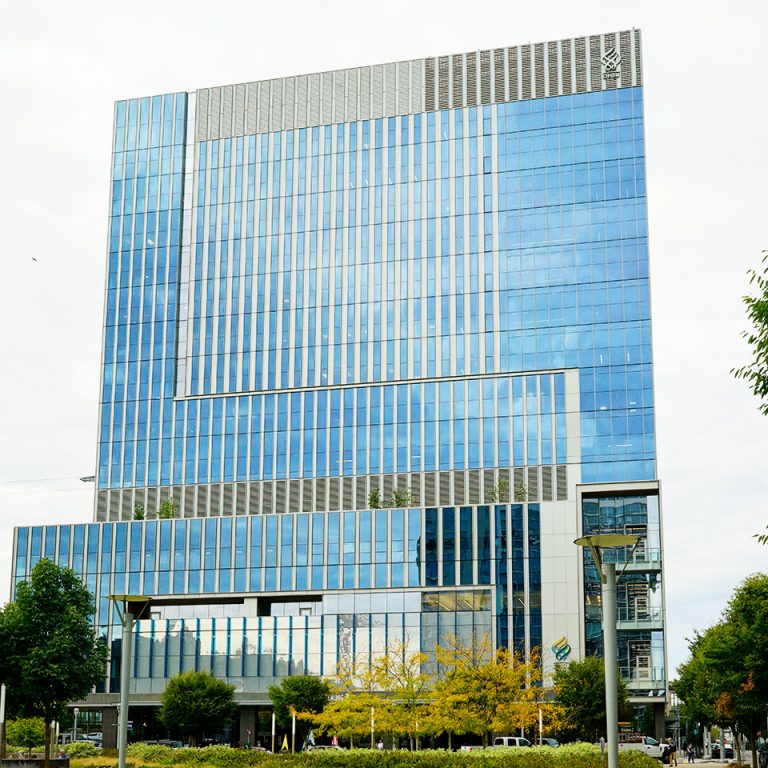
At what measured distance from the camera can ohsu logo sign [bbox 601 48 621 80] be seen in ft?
397

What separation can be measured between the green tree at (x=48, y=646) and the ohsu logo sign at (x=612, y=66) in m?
81.4

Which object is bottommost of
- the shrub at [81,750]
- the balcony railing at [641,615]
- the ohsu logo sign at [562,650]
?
the shrub at [81,750]

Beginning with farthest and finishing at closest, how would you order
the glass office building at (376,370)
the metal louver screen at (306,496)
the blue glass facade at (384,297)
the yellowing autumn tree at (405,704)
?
the metal louver screen at (306,496)
the blue glass facade at (384,297)
the glass office building at (376,370)
the yellowing autumn tree at (405,704)

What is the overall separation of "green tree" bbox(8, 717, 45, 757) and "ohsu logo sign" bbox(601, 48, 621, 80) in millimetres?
80351

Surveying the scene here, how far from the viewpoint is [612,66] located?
12125 centimetres

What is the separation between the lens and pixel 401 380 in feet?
398

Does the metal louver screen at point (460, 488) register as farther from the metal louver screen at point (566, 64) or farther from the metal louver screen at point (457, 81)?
the metal louver screen at point (566, 64)

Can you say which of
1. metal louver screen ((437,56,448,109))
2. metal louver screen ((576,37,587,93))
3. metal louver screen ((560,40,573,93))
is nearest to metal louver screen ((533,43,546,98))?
metal louver screen ((560,40,573,93))

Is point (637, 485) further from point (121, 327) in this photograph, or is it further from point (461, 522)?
point (121, 327)

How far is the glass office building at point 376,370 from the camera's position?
349 ft

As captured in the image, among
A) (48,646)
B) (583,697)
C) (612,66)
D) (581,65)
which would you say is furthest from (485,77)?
(48,646)

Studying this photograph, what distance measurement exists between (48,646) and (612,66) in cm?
8582

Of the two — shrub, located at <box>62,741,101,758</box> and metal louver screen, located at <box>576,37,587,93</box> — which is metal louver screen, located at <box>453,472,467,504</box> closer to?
metal louver screen, located at <box>576,37,587,93</box>

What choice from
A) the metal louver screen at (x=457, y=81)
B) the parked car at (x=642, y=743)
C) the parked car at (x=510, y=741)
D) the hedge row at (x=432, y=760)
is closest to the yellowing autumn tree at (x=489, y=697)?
the parked car at (x=510, y=741)
